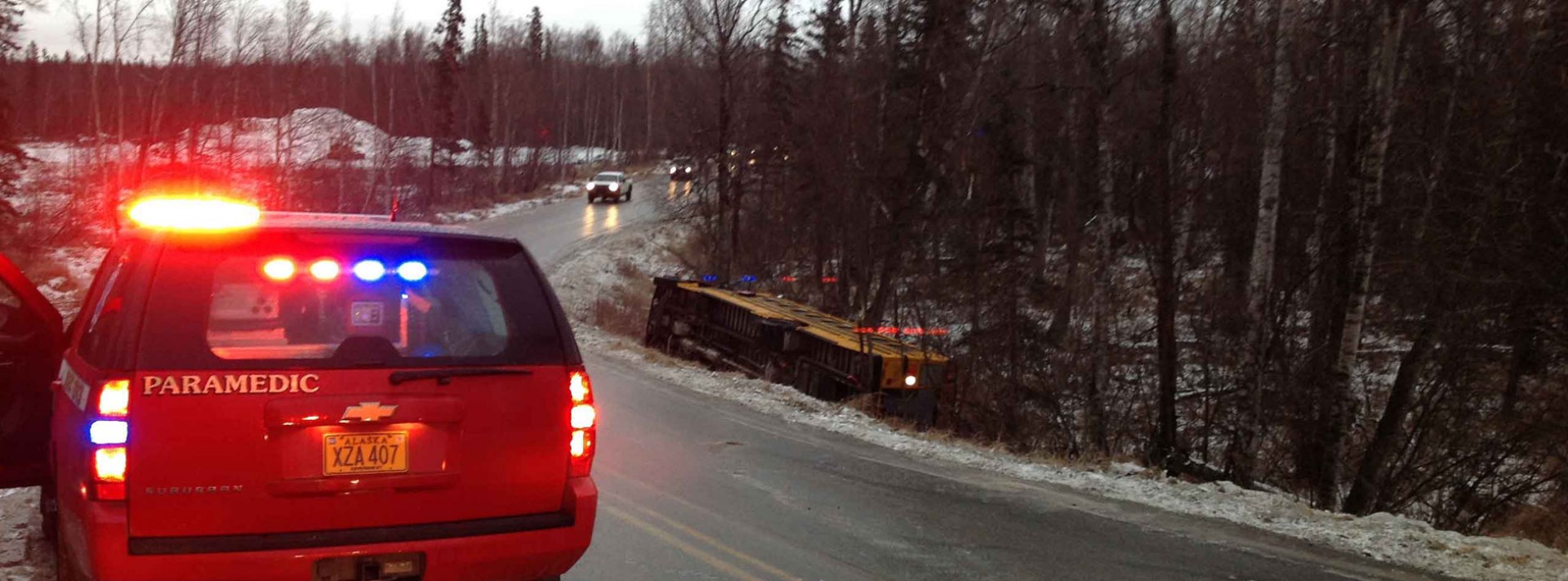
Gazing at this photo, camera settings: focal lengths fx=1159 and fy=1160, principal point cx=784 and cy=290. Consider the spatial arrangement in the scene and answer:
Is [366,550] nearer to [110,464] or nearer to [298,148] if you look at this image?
[110,464]

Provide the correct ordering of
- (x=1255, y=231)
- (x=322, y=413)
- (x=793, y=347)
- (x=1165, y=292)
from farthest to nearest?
(x=793, y=347) → (x=1255, y=231) → (x=1165, y=292) → (x=322, y=413)

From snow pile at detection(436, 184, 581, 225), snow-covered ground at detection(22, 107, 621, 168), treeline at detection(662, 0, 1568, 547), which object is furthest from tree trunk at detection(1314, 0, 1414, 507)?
snow-covered ground at detection(22, 107, 621, 168)

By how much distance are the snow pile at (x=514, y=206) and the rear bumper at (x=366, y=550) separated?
36503 millimetres

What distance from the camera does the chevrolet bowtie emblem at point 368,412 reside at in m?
3.95

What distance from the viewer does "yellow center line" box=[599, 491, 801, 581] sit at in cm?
640

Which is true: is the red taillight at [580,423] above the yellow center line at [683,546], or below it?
above

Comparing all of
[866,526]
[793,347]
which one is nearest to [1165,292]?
[793,347]

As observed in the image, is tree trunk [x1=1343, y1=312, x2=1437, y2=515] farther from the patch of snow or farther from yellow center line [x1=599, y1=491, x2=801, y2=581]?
the patch of snow

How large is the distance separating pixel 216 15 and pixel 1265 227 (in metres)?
42.7

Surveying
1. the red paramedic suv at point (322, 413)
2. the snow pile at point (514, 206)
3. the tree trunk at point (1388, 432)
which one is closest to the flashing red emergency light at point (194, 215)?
Result: the red paramedic suv at point (322, 413)

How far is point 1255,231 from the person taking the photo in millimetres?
17359

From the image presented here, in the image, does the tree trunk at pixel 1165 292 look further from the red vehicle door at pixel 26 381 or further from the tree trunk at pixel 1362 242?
the red vehicle door at pixel 26 381

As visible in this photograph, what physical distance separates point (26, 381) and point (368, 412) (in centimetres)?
320

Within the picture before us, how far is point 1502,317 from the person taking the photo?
1377 centimetres
